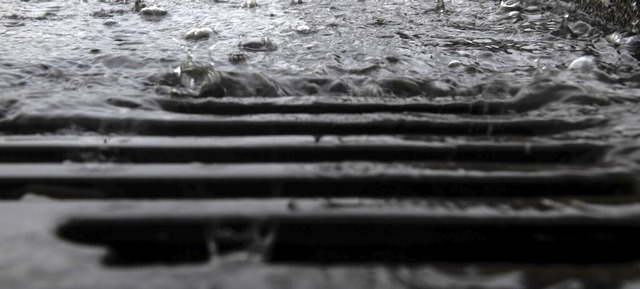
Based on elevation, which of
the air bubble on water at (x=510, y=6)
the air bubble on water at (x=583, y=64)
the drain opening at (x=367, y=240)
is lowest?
the drain opening at (x=367, y=240)

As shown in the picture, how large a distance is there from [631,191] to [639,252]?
288 millimetres

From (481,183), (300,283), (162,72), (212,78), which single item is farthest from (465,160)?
(162,72)

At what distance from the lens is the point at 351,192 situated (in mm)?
1434

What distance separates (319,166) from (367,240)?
355 millimetres

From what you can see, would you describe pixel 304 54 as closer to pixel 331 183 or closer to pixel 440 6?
pixel 331 183

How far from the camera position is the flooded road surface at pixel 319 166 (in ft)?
3.67

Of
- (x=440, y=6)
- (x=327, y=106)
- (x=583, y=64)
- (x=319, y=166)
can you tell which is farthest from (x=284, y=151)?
(x=440, y=6)

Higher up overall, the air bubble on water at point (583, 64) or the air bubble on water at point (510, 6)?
the air bubble on water at point (510, 6)

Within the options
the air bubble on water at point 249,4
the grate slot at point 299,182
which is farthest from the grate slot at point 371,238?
the air bubble on water at point 249,4

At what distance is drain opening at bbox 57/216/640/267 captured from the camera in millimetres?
1185

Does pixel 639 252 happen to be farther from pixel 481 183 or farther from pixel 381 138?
pixel 381 138

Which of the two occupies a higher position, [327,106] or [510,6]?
[510,6]

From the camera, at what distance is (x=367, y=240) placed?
4.05ft

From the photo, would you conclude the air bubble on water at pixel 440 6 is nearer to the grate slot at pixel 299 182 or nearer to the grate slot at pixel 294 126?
the grate slot at pixel 294 126
